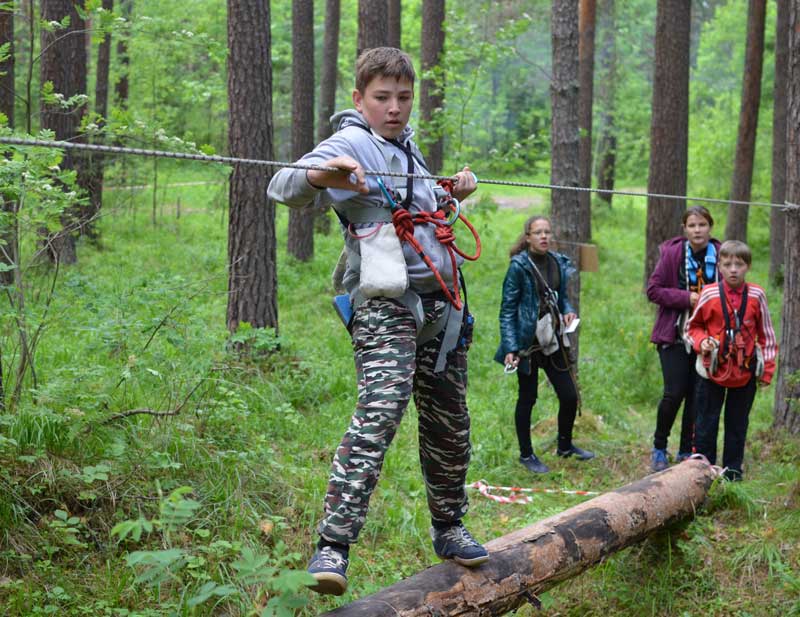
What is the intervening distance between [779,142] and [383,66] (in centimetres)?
1592

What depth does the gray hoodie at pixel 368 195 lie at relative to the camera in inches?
137

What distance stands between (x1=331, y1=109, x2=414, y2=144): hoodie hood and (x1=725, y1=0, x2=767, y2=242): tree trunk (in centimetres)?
1477

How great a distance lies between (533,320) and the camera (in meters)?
7.27

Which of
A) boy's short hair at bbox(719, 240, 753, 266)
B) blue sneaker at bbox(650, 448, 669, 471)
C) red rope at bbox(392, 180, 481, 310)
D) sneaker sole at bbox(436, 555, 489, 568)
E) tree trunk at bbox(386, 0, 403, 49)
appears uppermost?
tree trunk at bbox(386, 0, 403, 49)

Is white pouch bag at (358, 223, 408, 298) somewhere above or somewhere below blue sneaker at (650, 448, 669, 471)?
above

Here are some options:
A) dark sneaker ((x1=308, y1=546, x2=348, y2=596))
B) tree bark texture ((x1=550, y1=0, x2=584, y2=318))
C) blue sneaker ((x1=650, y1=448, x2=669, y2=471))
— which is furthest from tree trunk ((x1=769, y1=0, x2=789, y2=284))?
dark sneaker ((x1=308, y1=546, x2=348, y2=596))

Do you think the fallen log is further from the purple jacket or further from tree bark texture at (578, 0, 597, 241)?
tree bark texture at (578, 0, 597, 241)

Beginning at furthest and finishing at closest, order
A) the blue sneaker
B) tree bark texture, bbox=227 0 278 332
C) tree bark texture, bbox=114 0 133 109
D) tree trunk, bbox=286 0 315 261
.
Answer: tree bark texture, bbox=114 0 133 109
tree trunk, bbox=286 0 315 261
tree bark texture, bbox=227 0 278 332
the blue sneaker

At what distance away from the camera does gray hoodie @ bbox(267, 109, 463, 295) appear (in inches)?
137

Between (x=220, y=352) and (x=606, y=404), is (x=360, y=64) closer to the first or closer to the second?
(x=220, y=352)

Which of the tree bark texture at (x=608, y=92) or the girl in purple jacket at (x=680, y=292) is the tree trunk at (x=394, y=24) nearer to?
the tree bark texture at (x=608, y=92)

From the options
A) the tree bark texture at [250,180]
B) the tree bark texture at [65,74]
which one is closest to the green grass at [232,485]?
the tree bark texture at [250,180]

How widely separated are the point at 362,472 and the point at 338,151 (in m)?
1.27

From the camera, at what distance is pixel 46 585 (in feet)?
13.4
